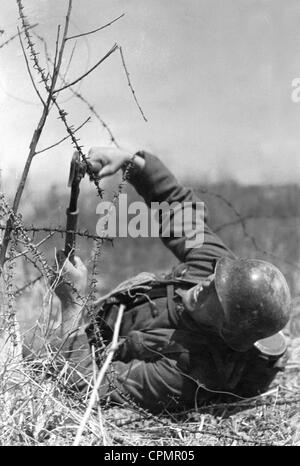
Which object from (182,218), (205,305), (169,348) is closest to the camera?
(205,305)

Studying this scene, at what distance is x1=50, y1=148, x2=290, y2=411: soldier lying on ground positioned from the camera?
11.7 ft

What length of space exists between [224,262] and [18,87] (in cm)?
135

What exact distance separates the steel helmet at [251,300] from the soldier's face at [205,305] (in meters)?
0.06

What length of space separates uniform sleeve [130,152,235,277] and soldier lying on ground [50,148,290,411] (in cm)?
1

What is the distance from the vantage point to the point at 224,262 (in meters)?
3.74

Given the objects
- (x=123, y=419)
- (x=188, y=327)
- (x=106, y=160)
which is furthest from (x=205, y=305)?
(x=106, y=160)

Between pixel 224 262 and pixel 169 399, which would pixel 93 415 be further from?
pixel 224 262

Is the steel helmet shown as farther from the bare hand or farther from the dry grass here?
the bare hand

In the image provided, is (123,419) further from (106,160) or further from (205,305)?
(106,160)

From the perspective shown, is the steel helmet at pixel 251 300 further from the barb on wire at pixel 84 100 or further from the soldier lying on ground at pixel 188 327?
the barb on wire at pixel 84 100

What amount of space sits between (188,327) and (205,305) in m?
0.22

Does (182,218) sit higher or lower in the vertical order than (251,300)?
higher

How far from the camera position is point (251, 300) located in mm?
3529
